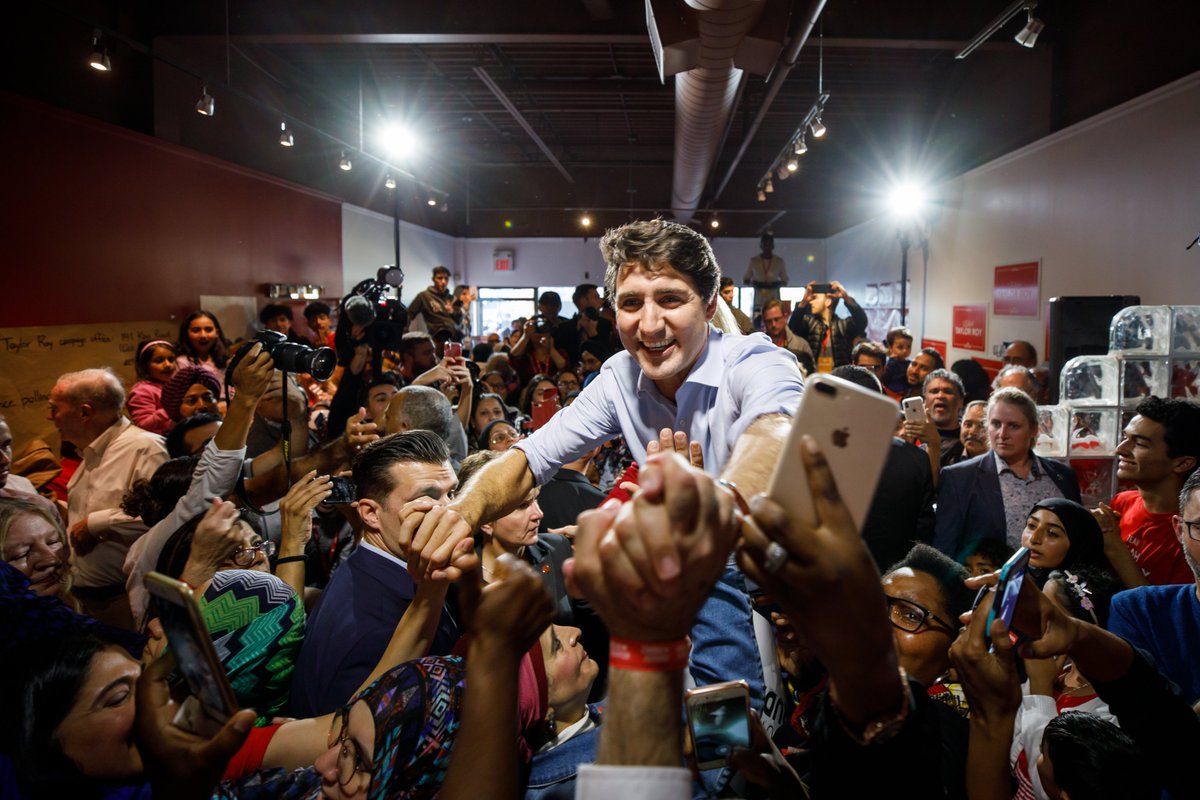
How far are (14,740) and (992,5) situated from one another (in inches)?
327

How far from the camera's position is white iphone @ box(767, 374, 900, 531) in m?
0.67

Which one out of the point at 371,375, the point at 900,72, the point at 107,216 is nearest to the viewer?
the point at 371,375

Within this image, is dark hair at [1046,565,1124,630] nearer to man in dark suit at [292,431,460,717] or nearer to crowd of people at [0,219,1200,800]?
crowd of people at [0,219,1200,800]

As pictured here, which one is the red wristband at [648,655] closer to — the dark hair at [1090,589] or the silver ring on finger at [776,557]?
the silver ring on finger at [776,557]

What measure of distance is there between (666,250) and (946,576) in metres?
1.08

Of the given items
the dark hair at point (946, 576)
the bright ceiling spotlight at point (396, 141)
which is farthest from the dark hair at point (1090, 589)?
the bright ceiling spotlight at point (396, 141)

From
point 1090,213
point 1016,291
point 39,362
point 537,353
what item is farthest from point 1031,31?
point 39,362

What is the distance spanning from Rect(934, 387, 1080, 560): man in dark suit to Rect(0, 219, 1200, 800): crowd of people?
0.01m

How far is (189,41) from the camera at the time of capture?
21.9ft

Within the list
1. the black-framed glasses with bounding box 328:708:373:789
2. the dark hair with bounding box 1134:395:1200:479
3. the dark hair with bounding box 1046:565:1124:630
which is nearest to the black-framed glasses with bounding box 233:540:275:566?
the black-framed glasses with bounding box 328:708:373:789

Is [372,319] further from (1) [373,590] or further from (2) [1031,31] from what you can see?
(2) [1031,31]

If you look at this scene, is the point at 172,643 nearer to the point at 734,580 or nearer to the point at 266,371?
the point at 734,580

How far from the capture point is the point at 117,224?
5.82 meters

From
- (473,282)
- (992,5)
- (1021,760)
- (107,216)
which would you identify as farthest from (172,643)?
(473,282)
